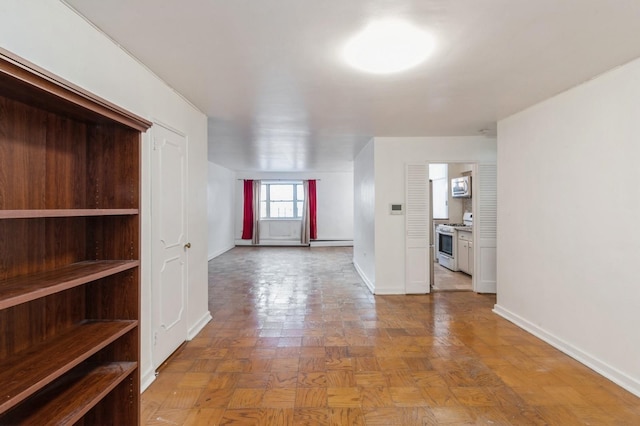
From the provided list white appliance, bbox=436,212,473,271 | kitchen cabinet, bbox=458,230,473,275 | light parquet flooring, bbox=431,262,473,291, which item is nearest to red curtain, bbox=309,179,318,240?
white appliance, bbox=436,212,473,271

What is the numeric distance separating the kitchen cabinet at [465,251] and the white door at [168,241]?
183 inches

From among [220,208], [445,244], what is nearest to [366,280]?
[445,244]

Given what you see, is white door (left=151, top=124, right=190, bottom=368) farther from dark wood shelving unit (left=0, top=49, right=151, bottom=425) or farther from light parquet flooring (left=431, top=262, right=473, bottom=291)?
light parquet flooring (left=431, top=262, right=473, bottom=291)

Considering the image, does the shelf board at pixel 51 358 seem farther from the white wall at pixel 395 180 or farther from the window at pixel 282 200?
the window at pixel 282 200

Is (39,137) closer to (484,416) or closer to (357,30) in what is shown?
(357,30)

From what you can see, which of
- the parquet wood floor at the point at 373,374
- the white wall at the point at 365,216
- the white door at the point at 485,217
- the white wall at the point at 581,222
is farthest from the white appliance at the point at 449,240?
the white wall at the point at 581,222

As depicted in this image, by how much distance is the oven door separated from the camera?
6.21 metres

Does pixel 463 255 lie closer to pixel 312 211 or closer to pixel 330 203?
pixel 330 203

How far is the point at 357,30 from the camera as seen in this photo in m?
1.77

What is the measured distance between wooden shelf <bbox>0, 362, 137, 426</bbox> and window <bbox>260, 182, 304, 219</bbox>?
8438mm

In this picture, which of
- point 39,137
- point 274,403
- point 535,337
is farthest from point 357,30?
point 535,337

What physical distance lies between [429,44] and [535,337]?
299 centimetres

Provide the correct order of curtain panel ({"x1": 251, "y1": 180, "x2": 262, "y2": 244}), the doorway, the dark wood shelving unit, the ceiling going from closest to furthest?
the dark wood shelving unit
the ceiling
the doorway
curtain panel ({"x1": 251, "y1": 180, "x2": 262, "y2": 244})

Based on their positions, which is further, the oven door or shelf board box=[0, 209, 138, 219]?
the oven door
